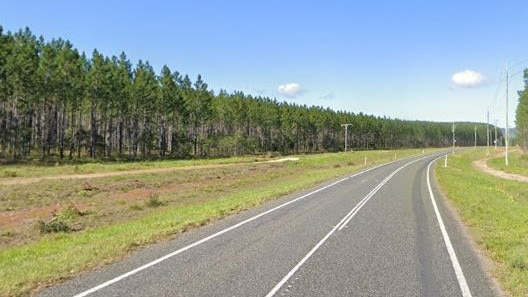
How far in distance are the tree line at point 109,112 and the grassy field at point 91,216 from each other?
88.1ft

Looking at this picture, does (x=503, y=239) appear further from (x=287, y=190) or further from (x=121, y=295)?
(x=287, y=190)

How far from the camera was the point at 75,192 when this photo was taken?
30219mm

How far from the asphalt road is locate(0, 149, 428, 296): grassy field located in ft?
2.51

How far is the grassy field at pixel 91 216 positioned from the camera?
10258 millimetres

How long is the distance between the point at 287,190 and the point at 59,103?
56517mm

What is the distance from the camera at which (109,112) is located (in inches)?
3703

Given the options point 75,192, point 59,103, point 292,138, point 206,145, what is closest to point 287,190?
point 75,192

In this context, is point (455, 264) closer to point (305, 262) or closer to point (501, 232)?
point (305, 262)

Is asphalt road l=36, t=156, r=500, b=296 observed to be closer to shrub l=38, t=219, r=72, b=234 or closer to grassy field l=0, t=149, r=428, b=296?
grassy field l=0, t=149, r=428, b=296

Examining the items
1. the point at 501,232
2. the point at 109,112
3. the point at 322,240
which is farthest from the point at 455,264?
the point at 109,112

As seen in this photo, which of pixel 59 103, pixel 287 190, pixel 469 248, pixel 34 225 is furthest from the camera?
pixel 59 103

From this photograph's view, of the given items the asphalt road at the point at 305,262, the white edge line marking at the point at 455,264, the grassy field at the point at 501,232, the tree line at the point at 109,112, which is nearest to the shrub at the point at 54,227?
the asphalt road at the point at 305,262

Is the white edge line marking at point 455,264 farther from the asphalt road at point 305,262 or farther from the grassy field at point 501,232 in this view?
the grassy field at point 501,232

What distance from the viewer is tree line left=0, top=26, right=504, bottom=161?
66250 mm
